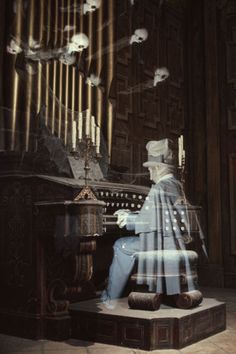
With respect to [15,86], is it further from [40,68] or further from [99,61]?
[99,61]

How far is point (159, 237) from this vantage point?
128 inches

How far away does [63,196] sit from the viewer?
312 centimetres

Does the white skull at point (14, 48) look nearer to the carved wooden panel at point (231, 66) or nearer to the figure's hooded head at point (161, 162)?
the figure's hooded head at point (161, 162)

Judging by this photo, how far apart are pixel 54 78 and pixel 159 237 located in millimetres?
1371

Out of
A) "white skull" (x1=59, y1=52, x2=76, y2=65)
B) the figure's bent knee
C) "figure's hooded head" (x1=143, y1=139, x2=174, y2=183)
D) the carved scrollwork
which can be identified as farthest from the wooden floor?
"white skull" (x1=59, y1=52, x2=76, y2=65)

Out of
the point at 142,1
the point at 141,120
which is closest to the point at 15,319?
the point at 141,120

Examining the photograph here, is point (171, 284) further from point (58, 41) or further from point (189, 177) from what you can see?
point (189, 177)

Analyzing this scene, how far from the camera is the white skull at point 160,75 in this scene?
5.55 meters

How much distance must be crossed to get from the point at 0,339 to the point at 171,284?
112 centimetres

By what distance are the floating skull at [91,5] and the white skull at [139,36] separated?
92cm

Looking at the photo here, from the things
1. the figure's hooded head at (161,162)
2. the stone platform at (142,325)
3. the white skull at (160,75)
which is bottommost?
the stone platform at (142,325)

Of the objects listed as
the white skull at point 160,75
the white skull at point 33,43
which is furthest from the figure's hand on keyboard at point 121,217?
the white skull at point 160,75

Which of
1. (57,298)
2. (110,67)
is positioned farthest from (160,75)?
(57,298)

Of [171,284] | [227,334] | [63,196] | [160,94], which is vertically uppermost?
[160,94]
